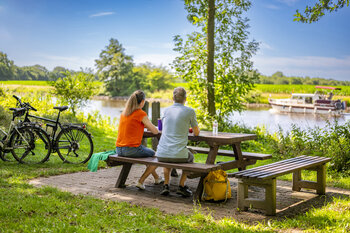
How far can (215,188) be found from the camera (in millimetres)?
5539

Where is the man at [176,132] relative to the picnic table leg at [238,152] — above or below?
above

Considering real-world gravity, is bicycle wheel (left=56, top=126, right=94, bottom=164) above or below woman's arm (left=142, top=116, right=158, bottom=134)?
below

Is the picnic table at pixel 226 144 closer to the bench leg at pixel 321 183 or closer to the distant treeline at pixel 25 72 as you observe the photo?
the bench leg at pixel 321 183

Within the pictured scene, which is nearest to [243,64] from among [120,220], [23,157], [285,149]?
[285,149]

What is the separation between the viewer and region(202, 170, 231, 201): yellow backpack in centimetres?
554

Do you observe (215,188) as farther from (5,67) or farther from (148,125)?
(5,67)

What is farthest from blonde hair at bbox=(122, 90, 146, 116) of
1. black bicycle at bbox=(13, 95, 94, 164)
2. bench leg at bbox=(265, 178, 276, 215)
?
bench leg at bbox=(265, 178, 276, 215)

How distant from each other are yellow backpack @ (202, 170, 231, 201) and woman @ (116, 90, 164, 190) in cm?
98

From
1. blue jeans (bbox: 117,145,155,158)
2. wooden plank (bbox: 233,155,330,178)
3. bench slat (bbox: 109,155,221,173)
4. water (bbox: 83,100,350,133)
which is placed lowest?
water (bbox: 83,100,350,133)

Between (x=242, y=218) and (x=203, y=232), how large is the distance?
868mm

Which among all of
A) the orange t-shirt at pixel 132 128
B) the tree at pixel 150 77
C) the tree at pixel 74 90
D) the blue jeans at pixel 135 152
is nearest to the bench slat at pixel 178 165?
the blue jeans at pixel 135 152

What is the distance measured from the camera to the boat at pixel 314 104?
34062 mm

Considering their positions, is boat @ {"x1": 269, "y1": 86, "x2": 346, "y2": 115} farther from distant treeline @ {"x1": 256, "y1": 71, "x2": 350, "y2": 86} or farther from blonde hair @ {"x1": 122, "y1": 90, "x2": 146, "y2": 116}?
blonde hair @ {"x1": 122, "y1": 90, "x2": 146, "y2": 116}

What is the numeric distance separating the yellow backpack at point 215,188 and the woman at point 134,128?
980 mm
